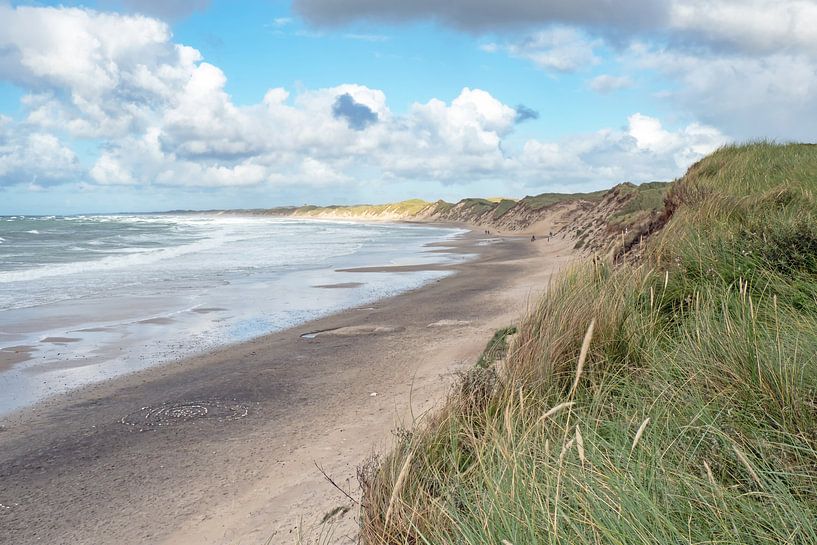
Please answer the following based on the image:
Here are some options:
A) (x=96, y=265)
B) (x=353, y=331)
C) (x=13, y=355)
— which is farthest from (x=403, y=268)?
(x=13, y=355)

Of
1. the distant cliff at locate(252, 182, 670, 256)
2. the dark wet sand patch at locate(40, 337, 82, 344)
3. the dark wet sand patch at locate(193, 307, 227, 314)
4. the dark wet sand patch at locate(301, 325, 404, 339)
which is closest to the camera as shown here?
the dark wet sand patch at locate(301, 325, 404, 339)

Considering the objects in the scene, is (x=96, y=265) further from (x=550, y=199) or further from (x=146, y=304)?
(x=550, y=199)

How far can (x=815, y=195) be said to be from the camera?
8078mm

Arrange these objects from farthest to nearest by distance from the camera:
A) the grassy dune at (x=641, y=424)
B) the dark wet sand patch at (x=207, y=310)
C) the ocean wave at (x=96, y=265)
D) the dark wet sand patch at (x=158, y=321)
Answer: the ocean wave at (x=96, y=265) → the dark wet sand patch at (x=207, y=310) → the dark wet sand patch at (x=158, y=321) → the grassy dune at (x=641, y=424)

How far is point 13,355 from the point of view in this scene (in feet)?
40.7

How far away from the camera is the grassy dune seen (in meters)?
2.25

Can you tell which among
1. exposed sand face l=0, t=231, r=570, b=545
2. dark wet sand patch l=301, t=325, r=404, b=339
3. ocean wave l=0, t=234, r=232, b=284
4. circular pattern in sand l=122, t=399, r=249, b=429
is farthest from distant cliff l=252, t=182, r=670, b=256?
ocean wave l=0, t=234, r=232, b=284

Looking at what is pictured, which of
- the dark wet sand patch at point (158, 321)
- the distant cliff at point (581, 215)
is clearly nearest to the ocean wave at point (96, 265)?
the dark wet sand patch at point (158, 321)

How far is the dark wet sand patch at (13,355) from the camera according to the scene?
11781 millimetres

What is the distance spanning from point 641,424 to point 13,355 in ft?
43.3

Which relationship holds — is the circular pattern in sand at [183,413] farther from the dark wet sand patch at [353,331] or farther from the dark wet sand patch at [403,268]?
the dark wet sand patch at [403,268]

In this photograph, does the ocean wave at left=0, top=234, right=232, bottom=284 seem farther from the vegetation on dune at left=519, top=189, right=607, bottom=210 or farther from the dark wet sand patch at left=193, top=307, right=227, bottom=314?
the vegetation on dune at left=519, top=189, right=607, bottom=210

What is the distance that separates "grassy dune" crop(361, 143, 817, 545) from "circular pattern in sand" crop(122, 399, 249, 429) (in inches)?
185

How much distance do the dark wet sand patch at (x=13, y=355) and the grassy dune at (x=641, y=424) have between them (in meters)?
10.6
